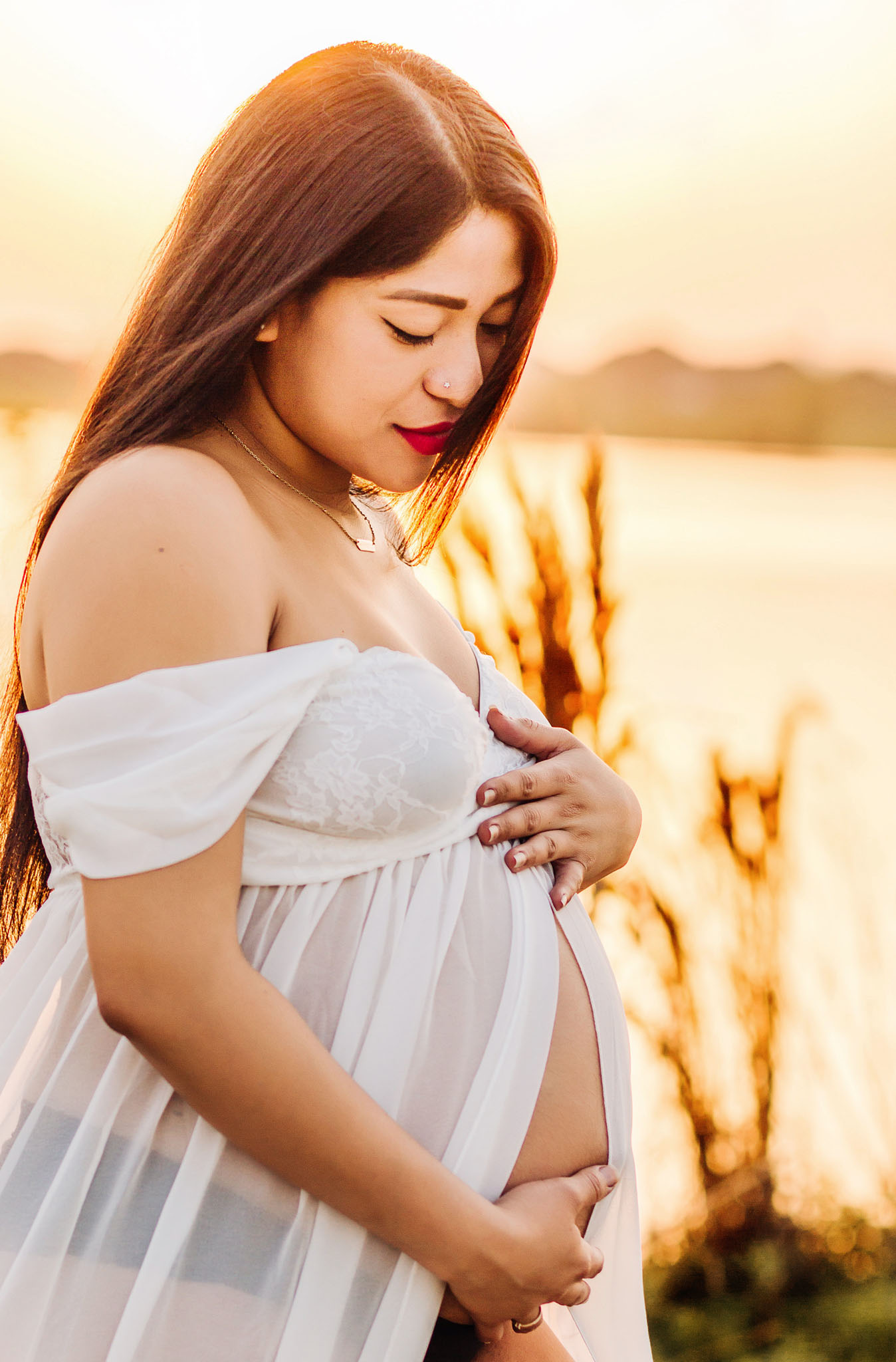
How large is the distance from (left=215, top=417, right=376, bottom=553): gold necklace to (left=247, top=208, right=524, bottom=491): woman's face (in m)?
0.04

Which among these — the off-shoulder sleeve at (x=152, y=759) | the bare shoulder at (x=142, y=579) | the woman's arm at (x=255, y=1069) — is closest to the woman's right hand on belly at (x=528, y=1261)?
the woman's arm at (x=255, y=1069)

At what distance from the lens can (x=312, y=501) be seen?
50.8 inches

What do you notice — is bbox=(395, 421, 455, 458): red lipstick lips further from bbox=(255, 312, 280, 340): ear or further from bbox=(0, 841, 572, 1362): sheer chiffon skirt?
bbox=(0, 841, 572, 1362): sheer chiffon skirt

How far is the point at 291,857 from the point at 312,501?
1.41ft

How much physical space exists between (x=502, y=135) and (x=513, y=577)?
128cm

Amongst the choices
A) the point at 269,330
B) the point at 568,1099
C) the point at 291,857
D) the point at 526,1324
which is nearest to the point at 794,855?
the point at 568,1099

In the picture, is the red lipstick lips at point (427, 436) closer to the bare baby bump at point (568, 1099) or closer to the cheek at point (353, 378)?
the cheek at point (353, 378)

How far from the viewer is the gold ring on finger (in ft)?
3.60

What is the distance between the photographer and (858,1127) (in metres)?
2.62

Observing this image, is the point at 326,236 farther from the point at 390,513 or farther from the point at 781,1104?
the point at 781,1104

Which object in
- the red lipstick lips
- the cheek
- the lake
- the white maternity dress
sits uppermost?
the cheek

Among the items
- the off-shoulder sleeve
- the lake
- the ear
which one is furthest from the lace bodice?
the lake

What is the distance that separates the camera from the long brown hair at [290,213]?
1100 millimetres

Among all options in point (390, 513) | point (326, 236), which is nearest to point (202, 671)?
point (326, 236)
